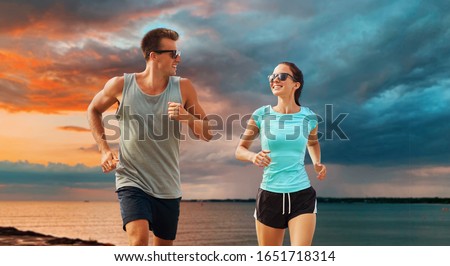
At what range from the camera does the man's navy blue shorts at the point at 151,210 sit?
557 cm

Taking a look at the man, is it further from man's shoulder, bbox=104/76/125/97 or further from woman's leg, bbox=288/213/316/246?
woman's leg, bbox=288/213/316/246

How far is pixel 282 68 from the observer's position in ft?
20.1

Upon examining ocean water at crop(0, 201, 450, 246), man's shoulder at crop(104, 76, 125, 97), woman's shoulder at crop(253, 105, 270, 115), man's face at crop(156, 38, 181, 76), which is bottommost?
ocean water at crop(0, 201, 450, 246)

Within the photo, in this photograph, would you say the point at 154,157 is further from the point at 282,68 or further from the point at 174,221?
the point at 282,68

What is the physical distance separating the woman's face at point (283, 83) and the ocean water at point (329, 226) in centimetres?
154

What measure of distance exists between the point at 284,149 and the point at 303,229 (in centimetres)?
76

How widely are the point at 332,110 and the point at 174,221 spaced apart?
2831 mm

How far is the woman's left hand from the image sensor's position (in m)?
6.16

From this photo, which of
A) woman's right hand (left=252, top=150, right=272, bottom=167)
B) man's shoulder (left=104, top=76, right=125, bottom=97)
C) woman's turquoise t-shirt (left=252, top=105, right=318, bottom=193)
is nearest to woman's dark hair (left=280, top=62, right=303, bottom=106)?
woman's turquoise t-shirt (left=252, top=105, right=318, bottom=193)

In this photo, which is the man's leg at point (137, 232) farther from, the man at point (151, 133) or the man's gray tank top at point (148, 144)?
the man's gray tank top at point (148, 144)

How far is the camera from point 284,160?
5809mm

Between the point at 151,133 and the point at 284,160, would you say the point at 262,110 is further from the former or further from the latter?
the point at 151,133

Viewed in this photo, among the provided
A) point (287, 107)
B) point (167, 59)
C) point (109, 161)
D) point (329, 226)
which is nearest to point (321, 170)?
point (287, 107)
